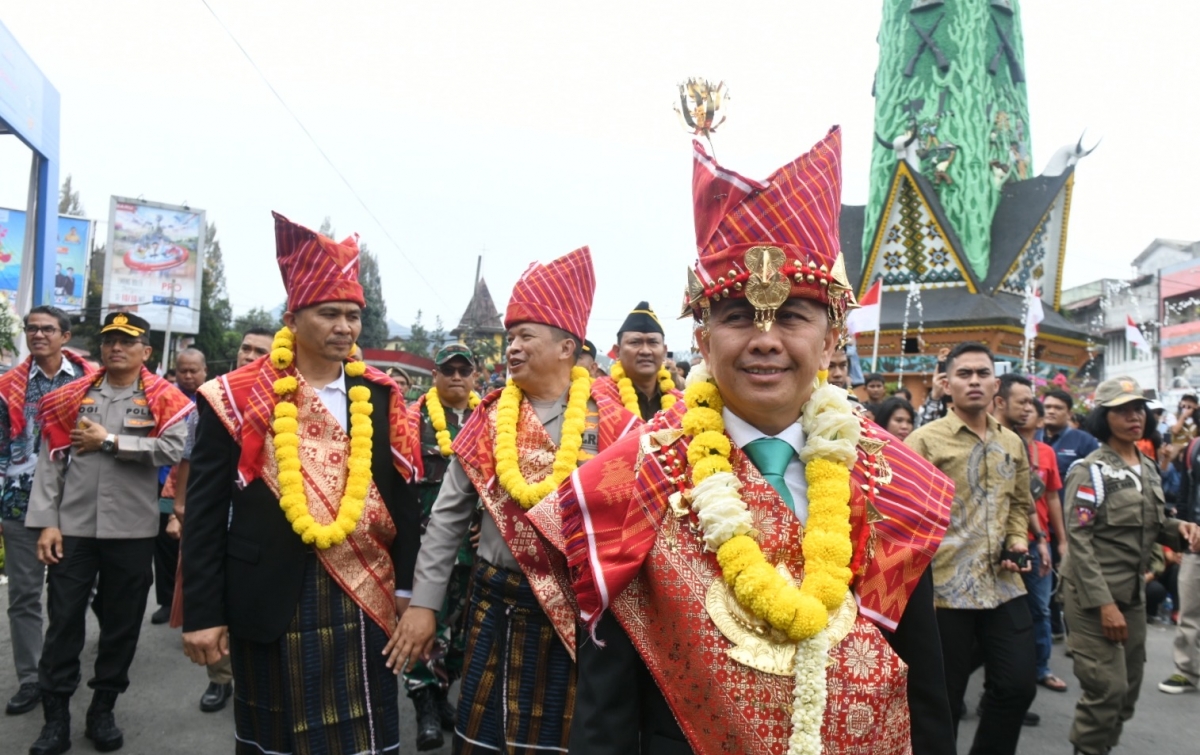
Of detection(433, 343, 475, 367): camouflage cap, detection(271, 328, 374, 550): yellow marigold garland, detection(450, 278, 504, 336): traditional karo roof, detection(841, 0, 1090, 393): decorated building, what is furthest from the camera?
detection(450, 278, 504, 336): traditional karo roof

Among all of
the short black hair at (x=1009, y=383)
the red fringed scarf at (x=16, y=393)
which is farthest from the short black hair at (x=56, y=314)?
the short black hair at (x=1009, y=383)

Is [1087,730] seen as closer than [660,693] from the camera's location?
No

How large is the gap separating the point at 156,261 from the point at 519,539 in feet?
105

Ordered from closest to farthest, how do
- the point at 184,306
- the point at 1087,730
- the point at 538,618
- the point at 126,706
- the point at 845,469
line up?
the point at 845,469 → the point at 538,618 → the point at 1087,730 → the point at 126,706 → the point at 184,306

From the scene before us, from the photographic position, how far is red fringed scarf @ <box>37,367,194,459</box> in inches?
190

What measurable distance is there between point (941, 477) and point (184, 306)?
33.9m

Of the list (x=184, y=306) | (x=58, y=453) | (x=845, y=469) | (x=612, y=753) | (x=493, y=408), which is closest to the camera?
(x=612, y=753)

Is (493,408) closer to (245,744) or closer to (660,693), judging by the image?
(245,744)

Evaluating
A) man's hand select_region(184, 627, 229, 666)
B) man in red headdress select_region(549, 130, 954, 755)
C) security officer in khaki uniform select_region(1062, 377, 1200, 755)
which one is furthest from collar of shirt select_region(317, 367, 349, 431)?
security officer in khaki uniform select_region(1062, 377, 1200, 755)

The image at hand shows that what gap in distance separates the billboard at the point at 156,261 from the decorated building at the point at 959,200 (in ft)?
78.4

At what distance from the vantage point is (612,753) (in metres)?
1.76

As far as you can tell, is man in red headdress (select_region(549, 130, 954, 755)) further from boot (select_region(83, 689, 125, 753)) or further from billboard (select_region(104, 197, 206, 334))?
billboard (select_region(104, 197, 206, 334))

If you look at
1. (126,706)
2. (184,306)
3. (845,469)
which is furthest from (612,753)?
(184,306)

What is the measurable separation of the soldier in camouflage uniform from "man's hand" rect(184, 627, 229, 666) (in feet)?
4.55
